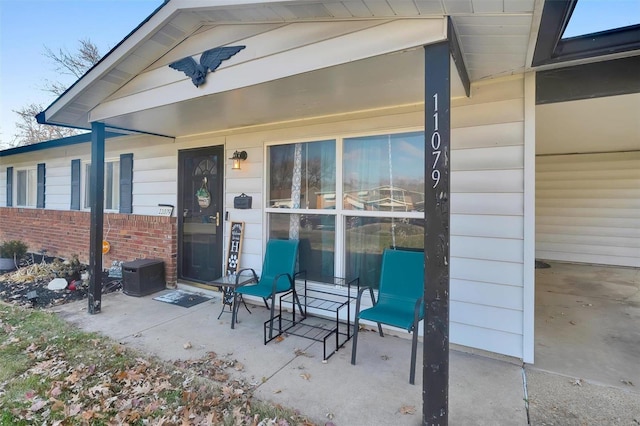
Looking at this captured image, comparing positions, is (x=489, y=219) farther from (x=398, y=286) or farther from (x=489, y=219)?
(x=398, y=286)

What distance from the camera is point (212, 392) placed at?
234 centimetres

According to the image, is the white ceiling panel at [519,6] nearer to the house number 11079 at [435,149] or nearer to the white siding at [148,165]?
the house number 11079 at [435,149]

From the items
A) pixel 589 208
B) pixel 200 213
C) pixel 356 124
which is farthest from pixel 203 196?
pixel 589 208

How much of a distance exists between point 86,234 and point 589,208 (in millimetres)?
10273

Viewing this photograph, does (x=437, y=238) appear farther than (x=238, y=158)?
No

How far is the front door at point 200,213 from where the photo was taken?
4.78 meters

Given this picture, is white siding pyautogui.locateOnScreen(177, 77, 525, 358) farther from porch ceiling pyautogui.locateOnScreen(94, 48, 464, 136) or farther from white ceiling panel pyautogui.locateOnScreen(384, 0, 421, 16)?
white ceiling panel pyautogui.locateOnScreen(384, 0, 421, 16)

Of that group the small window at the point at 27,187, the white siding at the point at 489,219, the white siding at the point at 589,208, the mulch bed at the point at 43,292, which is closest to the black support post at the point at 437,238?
the white siding at the point at 489,219

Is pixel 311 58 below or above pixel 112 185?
above

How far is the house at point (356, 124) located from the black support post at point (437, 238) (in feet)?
0.07

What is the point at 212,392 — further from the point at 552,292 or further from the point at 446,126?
the point at 552,292

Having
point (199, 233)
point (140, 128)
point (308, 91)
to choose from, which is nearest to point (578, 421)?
point (308, 91)

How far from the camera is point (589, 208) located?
7.02m

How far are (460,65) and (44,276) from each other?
22.1ft
